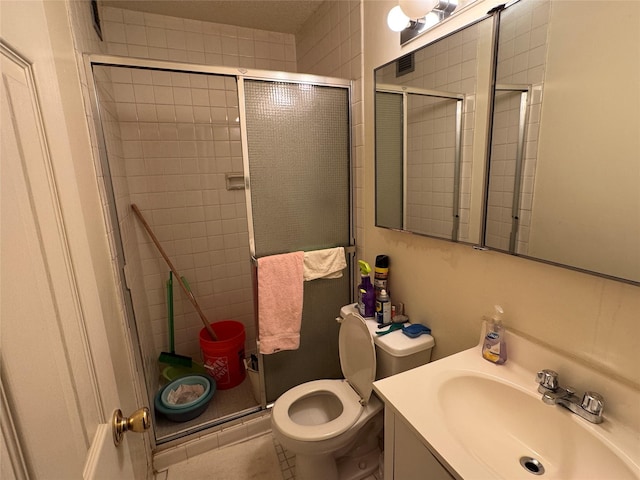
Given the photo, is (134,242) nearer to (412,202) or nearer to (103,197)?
(103,197)

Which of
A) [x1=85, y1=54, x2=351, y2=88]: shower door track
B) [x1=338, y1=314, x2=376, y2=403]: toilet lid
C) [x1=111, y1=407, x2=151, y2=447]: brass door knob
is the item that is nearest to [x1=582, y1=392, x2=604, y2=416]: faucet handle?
[x1=338, y1=314, x2=376, y2=403]: toilet lid

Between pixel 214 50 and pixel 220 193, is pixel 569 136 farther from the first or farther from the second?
pixel 214 50

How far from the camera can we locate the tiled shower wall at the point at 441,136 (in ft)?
3.48

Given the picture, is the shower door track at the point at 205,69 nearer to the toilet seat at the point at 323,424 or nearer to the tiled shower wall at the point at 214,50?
the tiled shower wall at the point at 214,50

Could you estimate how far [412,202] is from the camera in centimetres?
138

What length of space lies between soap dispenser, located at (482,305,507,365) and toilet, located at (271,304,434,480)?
298 millimetres

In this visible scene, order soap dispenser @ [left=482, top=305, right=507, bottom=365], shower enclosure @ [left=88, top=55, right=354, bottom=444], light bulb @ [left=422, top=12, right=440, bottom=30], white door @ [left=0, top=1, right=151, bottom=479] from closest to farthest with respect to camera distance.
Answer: white door @ [left=0, top=1, right=151, bottom=479], soap dispenser @ [left=482, top=305, right=507, bottom=365], light bulb @ [left=422, top=12, right=440, bottom=30], shower enclosure @ [left=88, top=55, right=354, bottom=444]

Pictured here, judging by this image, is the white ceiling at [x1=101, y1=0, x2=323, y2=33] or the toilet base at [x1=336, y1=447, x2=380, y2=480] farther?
the white ceiling at [x1=101, y1=0, x2=323, y2=33]

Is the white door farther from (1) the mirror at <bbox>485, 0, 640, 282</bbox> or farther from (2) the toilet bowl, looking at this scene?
(1) the mirror at <bbox>485, 0, 640, 282</bbox>

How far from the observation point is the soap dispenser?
102 cm

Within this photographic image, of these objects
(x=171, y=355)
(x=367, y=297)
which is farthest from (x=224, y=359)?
(x=367, y=297)

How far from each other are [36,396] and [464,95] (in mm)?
1293

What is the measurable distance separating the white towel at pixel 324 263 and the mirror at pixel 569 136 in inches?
34.1

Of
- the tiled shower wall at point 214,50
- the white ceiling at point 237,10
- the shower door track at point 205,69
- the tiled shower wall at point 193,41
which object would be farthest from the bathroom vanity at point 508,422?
the tiled shower wall at point 193,41
